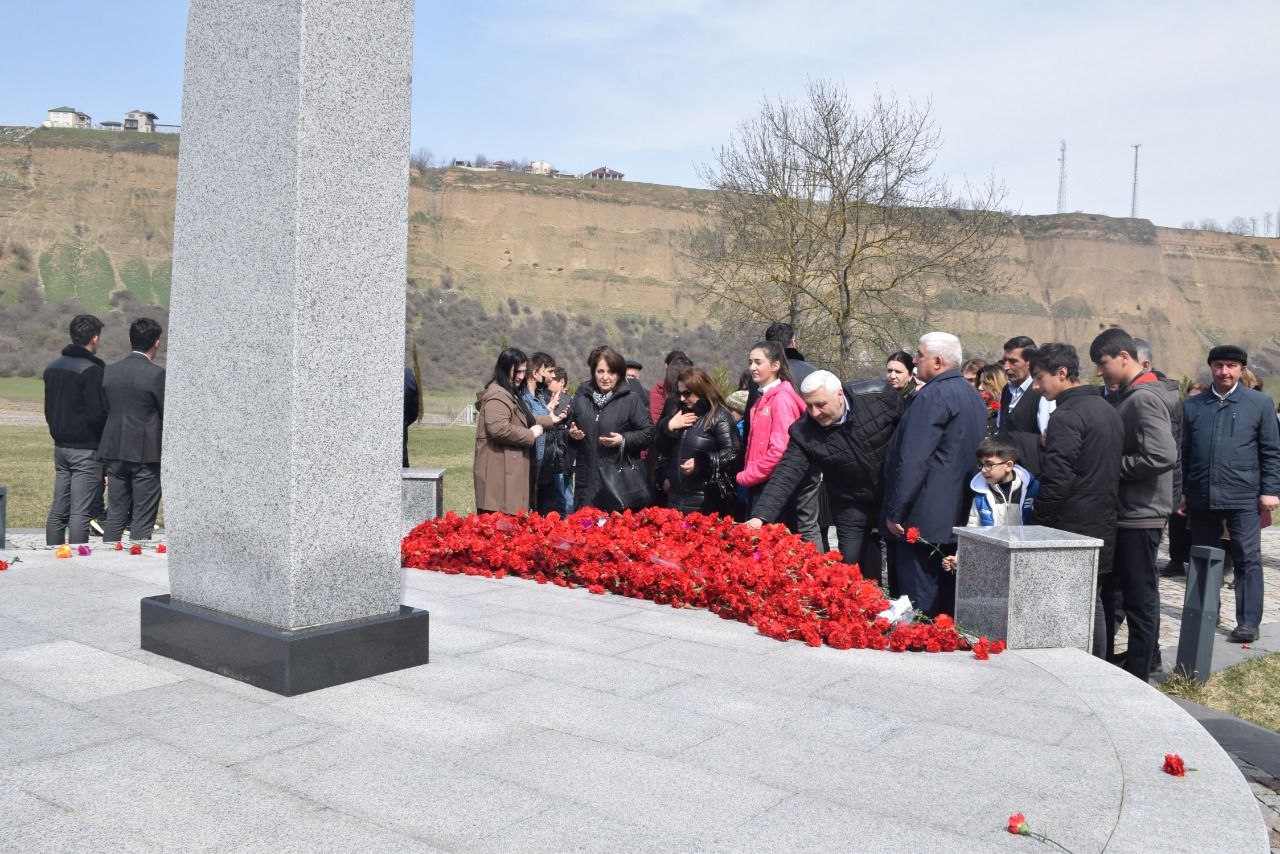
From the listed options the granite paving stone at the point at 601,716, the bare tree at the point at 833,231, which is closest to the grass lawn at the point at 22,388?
the bare tree at the point at 833,231

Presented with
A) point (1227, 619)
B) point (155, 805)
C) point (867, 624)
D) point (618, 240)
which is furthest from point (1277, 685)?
point (618, 240)

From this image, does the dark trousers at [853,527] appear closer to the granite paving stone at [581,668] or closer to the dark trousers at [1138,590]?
the dark trousers at [1138,590]

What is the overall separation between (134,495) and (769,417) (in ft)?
17.1

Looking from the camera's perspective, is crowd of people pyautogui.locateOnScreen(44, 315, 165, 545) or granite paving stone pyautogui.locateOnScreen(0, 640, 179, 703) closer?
granite paving stone pyautogui.locateOnScreen(0, 640, 179, 703)

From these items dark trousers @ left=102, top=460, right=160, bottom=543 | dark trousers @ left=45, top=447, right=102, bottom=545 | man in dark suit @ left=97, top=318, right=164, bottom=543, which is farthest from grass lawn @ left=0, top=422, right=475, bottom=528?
man in dark suit @ left=97, top=318, right=164, bottom=543

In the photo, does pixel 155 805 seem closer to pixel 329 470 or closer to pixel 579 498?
pixel 329 470

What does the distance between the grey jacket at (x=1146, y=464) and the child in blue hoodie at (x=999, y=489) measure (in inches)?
20.2

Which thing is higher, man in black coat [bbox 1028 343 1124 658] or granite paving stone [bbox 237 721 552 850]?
man in black coat [bbox 1028 343 1124 658]

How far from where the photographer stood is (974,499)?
6.13m

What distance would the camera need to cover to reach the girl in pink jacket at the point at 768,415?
23.3 feet

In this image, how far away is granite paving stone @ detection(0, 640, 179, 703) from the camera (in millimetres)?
4332

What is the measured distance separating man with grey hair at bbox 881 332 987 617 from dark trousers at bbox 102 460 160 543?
585 centimetres

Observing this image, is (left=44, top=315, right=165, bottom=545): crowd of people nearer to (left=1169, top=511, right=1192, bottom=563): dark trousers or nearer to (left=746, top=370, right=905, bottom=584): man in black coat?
(left=746, top=370, right=905, bottom=584): man in black coat

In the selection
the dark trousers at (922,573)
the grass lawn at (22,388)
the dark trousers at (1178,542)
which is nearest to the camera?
the dark trousers at (922,573)
